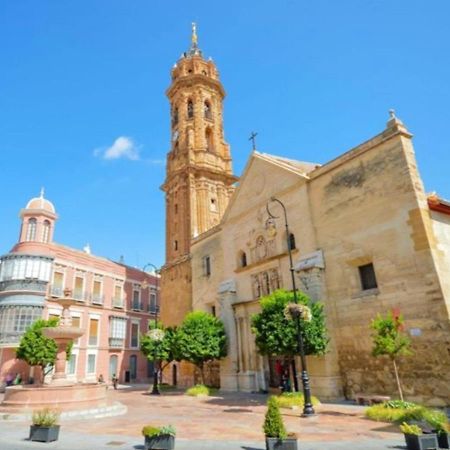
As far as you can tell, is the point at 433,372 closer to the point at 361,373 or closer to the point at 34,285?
the point at 361,373

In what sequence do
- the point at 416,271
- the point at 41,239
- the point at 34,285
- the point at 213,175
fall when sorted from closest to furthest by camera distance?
the point at 416,271
the point at 34,285
the point at 41,239
the point at 213,175

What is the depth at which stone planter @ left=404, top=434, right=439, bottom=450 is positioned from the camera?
7426mm

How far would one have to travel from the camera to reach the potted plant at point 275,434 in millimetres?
7402

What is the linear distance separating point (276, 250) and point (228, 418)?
10.5 m

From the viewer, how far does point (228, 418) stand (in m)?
12.7

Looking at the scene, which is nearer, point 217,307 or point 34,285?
point 217,307

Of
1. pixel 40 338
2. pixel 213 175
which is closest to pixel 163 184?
pixel 213 175

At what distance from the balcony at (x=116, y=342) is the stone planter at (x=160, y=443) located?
2992 cm

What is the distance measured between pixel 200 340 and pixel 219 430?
11983mm

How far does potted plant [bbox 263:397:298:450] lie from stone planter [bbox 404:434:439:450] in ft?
7.97

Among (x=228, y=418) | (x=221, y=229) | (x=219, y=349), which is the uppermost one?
(x=221, y=229)

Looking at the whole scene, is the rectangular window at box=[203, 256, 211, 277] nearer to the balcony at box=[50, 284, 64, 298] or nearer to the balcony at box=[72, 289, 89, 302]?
the balcony at box=[72, 289, 89, 302]

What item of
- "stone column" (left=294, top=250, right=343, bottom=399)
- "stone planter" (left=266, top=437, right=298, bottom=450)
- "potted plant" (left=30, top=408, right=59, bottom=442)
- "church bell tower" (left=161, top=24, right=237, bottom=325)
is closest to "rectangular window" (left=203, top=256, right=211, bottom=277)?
"church bell tower" (left=161, top=24, right=237, bottom=325)

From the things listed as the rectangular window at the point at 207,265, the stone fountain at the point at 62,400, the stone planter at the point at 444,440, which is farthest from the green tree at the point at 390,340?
the rectangular window at the point at 207,265
